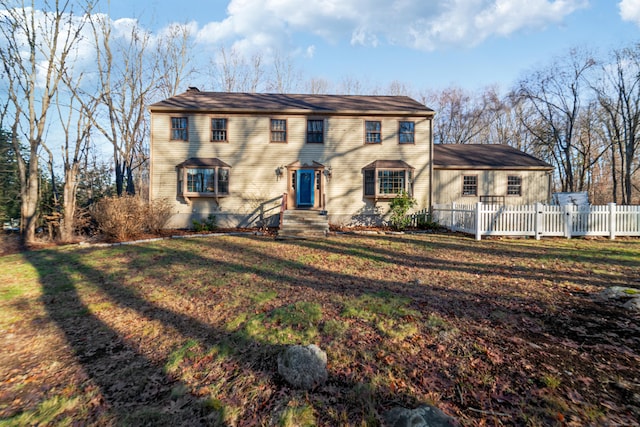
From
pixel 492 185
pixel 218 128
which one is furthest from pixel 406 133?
pixel 218 128

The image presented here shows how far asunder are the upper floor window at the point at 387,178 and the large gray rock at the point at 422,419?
1243 cm

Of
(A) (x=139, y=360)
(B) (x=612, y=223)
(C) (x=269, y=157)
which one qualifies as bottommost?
(A) (x=139, y=360)

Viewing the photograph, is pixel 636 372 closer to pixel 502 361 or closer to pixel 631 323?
pixel 502 361

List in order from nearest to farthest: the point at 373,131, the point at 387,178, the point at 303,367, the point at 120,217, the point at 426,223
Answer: the point at 303,367
the point at 120,217
the point at 426,223
the point at 387,178
the point at 373,131

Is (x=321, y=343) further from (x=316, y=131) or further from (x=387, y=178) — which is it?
(x=316, y=131)

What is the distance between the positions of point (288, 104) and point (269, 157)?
3.28 meters

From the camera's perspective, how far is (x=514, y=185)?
1602cm

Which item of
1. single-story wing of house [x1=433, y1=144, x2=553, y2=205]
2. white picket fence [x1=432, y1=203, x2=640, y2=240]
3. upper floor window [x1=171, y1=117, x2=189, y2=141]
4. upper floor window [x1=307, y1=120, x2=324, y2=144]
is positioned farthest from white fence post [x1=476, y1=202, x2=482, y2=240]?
upper floor window [x1=171, y1=117, x2=189, y2=141]

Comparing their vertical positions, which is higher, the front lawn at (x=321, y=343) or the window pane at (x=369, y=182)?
the window pane at (x=369, y=182)

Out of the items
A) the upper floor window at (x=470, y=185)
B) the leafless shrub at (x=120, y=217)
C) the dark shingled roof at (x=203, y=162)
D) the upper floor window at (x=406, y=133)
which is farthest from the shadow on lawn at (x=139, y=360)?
the upper floor window at (x=470, y=185)

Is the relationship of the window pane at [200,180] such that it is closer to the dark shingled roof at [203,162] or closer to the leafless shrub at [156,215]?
the dark shingled roof at [203,162]

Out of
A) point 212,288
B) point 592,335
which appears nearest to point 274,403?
point 212,288

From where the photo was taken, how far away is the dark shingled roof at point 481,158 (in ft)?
51.9

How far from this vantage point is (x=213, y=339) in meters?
3.16
